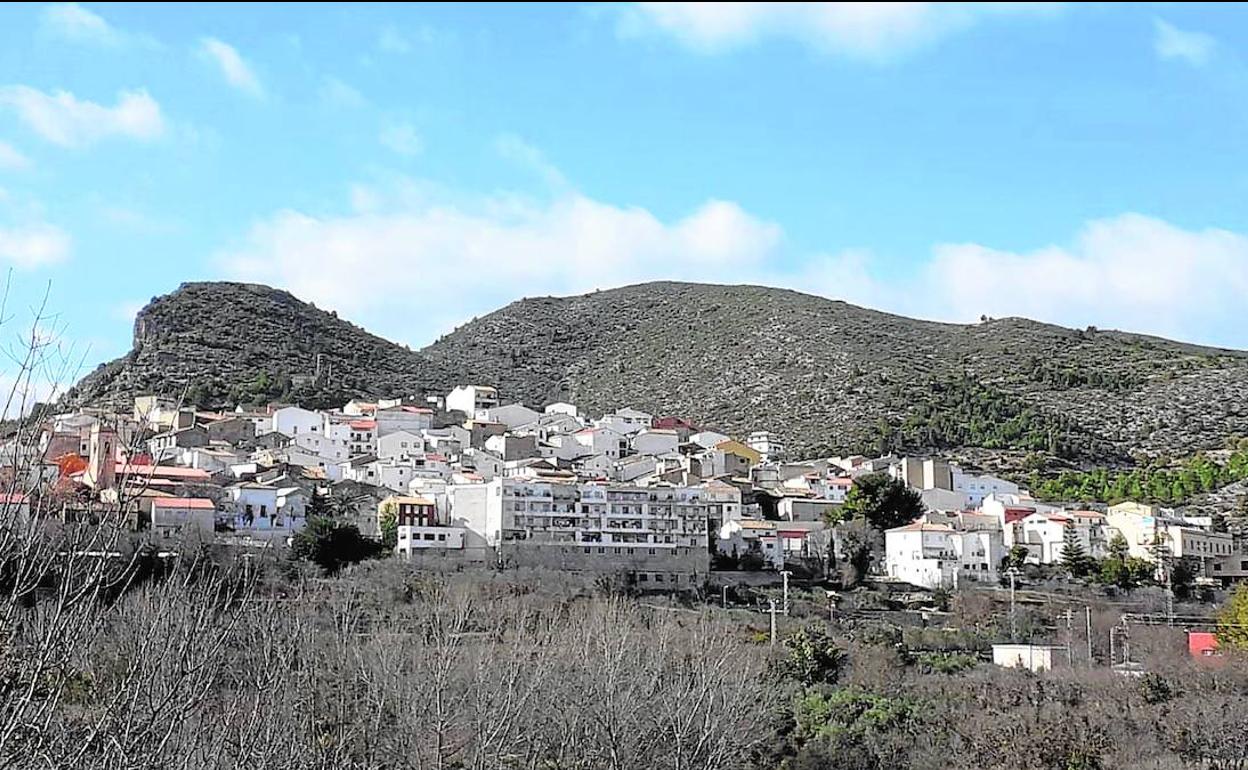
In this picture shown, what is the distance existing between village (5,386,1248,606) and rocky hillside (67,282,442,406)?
29.5 ft

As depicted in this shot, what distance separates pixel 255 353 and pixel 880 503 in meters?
30.3

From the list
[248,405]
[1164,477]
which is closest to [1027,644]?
[1164,477]

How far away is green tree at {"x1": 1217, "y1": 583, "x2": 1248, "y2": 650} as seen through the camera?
23875 millimetres

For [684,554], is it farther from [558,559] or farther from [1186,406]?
[1186,406]

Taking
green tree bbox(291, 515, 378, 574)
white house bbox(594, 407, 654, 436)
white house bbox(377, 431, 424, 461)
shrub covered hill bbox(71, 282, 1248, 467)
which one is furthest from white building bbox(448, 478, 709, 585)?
white house bbox(594, 407, 654, 436)

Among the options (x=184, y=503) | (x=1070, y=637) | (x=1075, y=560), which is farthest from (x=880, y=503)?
(x=184, y=503)

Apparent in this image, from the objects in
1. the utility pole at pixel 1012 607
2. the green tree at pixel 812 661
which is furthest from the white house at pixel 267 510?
the utility pole at pixel 1012 607

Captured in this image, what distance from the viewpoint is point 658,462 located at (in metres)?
39.8

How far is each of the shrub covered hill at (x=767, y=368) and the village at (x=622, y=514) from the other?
5.60 m

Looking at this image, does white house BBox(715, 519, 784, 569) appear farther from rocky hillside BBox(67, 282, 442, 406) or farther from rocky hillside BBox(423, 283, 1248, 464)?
rocky hillside BBox(67, 282, 442, 406)

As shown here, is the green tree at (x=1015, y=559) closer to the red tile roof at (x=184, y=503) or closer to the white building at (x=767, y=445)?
the white building at (x=767, y=445)

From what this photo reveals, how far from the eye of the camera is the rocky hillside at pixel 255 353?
49.0 m

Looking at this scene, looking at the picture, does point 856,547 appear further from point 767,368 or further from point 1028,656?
point 767,368

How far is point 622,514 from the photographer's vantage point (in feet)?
103
